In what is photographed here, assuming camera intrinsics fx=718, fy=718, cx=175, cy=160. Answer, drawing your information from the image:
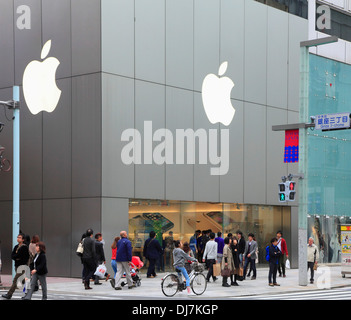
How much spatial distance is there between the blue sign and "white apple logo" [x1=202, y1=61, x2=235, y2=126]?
7.49 metres

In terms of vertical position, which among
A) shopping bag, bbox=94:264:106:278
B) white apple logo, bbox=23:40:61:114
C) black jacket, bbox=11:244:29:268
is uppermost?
white apple logo, bbox=23:40:61:114

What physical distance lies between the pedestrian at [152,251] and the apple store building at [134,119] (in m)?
1.00

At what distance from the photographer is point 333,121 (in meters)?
24.2

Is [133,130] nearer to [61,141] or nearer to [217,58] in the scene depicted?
[61,141]

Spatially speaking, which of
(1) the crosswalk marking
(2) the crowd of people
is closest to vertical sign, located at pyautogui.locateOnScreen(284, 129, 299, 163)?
(2) the crowd of people

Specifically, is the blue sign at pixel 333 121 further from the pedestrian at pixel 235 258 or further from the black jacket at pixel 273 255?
the pedestrian at pixel 235 258

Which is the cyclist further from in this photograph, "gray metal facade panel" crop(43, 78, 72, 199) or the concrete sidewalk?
"gray metal facade panel" crop(43, 78, 72, 199)

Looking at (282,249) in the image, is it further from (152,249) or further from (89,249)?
(89,249)

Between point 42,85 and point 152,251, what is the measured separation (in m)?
8.29

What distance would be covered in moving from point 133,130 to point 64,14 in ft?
17.9

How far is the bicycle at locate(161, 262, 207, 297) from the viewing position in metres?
20.5

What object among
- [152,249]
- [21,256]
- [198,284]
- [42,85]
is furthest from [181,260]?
[42,85]

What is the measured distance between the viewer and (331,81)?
3791 centimetres
